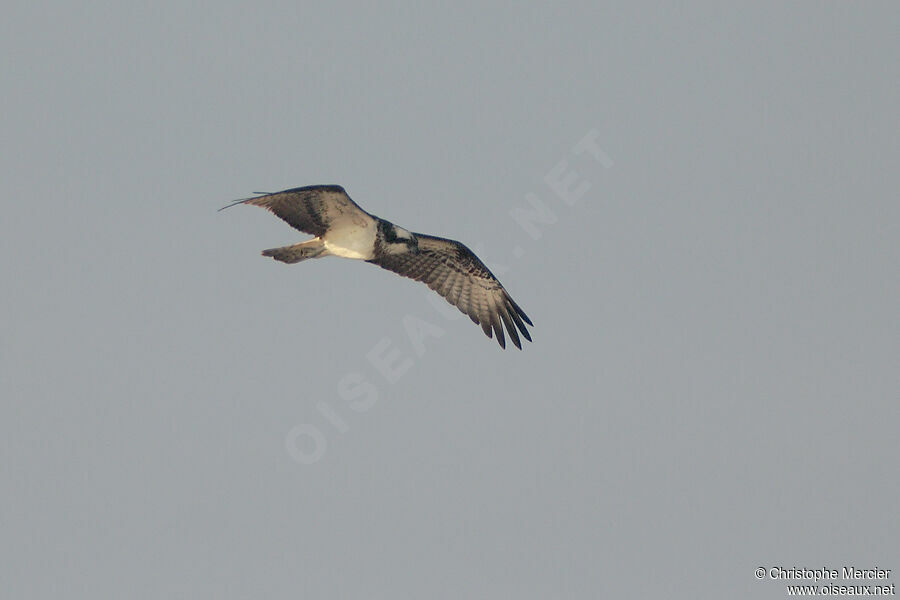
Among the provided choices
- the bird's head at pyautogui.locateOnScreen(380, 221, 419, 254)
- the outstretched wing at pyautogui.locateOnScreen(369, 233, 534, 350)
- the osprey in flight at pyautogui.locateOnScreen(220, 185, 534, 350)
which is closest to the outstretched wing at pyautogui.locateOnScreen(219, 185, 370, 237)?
the osprey in flight at pyautogui.locateOnScreen(220, 185, 534, 350)

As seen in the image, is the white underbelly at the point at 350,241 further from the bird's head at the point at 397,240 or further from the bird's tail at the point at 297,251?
the bird's head at the point at 397,240

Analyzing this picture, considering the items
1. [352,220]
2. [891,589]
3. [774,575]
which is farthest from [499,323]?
[891,589]

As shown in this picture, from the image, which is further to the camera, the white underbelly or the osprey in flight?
the white underbelly

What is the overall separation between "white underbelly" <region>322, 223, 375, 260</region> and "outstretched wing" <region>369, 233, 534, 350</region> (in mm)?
1382

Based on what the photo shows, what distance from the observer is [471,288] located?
23.5m

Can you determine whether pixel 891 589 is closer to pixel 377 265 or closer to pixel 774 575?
pixel 774 575

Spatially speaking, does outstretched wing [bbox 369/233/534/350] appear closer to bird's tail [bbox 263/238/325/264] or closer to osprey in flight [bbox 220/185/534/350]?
osprey in flight [bbox 220/185/534/350]

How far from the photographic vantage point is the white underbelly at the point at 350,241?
21359 millimetres

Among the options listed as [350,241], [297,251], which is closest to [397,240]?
[350,241]

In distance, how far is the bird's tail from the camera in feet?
Answer: 69.8

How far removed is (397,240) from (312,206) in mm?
1873

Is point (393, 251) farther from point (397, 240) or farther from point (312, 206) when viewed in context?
point (312, 206)

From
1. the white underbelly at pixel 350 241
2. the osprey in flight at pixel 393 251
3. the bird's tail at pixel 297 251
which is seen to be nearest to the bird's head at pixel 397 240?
the osprey in flight at pixel 393 251

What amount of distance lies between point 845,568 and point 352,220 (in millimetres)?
8514
